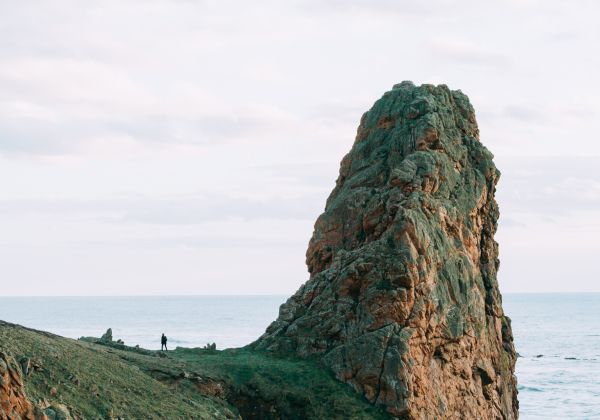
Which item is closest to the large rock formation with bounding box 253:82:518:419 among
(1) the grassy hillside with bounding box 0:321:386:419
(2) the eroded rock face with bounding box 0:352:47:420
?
(1) the grassy hillside with bounding box 0:321:386:419

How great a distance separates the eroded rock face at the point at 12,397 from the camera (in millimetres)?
26609

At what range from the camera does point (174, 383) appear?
152 feet

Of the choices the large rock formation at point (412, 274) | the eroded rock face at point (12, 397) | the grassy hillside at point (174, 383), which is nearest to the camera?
the eroded rock face at point (12, 397)

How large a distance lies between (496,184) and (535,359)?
86.2 meters

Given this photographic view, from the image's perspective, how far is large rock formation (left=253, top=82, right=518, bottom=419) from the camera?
1913 inches

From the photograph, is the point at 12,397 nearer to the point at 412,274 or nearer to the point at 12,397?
the point at 12,397

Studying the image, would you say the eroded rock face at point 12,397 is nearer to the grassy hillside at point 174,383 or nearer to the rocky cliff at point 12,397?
the rocky cliff at point 12,397

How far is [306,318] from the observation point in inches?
2041

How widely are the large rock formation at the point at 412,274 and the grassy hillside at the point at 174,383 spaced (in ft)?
5.74

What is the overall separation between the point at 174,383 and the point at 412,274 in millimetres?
12718

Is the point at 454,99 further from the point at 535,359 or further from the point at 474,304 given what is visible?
the point at 535,359

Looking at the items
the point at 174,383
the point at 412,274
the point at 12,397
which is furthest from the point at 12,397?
the point at 412,274

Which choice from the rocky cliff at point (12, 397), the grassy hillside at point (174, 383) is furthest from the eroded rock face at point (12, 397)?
the grassy hillside at point (174, 383)

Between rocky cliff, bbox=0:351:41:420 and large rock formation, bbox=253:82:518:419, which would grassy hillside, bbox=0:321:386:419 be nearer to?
large rock formation, bbox=253:82:518:419
